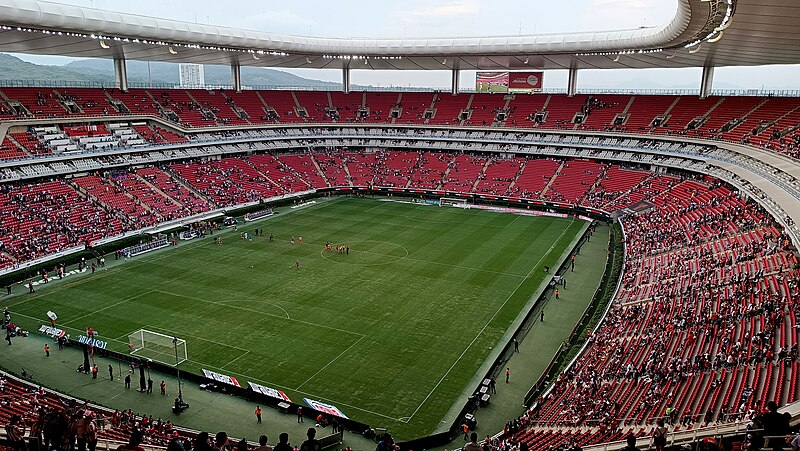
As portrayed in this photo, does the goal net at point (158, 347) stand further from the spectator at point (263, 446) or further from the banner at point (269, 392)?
Result: the spectator at point (263, 446)

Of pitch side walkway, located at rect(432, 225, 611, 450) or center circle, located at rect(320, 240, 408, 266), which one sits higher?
center circle, located at rect(320, 240, 408, 266)

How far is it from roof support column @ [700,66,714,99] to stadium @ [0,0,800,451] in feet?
0.67

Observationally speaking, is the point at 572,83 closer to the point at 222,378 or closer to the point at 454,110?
the point at 454,110

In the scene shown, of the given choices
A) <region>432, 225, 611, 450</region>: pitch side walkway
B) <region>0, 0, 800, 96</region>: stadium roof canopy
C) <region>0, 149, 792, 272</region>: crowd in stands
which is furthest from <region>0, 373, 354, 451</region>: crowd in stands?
<region>0, 0, 800, 96</region>: stadium roof canopy

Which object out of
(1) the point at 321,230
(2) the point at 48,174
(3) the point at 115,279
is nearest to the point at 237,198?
(1) the point at 321,230

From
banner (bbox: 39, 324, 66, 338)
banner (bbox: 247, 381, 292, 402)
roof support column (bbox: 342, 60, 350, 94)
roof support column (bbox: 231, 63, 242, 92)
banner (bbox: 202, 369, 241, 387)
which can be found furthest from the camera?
roof support column (bbox: 342, 60, 350, 94)

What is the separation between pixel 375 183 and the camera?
6756 cm

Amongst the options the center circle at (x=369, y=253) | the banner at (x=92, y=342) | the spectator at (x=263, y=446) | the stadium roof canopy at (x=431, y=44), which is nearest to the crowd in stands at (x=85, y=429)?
the spectator at (x=263, y=446)

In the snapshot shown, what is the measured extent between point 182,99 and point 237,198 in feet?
63.1

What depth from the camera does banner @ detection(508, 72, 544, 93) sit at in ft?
237

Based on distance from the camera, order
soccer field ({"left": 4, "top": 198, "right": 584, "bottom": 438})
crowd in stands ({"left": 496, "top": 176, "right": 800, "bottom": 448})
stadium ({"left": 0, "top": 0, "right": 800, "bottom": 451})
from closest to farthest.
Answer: crowd in stands ({"left": 496, "top": 176, "right": 800, "bottom": 448})
stadium ({"left": 0, "top": 0, "right": 800, "bottom": 451})
soccer field ({"left": 4, "top": 198, "right": 584, "bottom": 438})

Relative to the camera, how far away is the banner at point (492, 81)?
73.4 metres

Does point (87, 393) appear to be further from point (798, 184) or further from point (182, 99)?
point (182, 99)

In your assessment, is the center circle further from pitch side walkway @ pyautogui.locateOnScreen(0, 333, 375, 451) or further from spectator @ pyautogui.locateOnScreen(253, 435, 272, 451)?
spectator @ pyautogui.locateOnScreen(253, 435, 272, 451)
